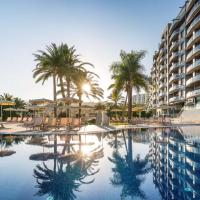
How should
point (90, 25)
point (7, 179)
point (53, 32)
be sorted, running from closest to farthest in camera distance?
point (7, 179), point (90, 25), point (53, 32)

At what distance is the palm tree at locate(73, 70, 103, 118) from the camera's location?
33.5m

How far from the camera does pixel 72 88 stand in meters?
38.1

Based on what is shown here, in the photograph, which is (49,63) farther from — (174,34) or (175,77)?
(174,34)

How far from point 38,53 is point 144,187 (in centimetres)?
2939

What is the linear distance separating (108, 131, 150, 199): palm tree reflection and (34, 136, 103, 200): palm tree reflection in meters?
0.72

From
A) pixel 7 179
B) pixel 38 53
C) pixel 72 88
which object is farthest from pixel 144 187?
pixel 72 88

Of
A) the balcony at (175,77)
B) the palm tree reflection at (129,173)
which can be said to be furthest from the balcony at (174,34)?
the palm tree reflection at (129,173)

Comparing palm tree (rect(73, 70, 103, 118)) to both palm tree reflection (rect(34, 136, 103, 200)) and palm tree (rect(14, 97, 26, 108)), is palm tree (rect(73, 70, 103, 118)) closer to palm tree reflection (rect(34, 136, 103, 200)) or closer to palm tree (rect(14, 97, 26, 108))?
palm tree reflection (rect(34, 136, 103, 200))

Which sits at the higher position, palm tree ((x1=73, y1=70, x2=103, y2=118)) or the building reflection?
palm tree ((x1=73, y1=70, x2=103, y2=118))

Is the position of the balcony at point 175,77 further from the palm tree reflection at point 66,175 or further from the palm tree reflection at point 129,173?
the palm tree reflection at point 66,175

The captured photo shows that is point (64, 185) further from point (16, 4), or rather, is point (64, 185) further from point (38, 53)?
point (38, 53)

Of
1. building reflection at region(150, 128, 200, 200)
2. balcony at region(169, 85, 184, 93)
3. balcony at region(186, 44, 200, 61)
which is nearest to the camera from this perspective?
building reflection at region(150, 128, 200, 200)

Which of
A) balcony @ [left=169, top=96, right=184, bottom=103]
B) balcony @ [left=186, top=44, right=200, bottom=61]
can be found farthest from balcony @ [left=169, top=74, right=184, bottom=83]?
balcony @ [left=186, top=44, right=200, bottom=61]

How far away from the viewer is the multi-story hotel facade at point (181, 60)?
45562mm
